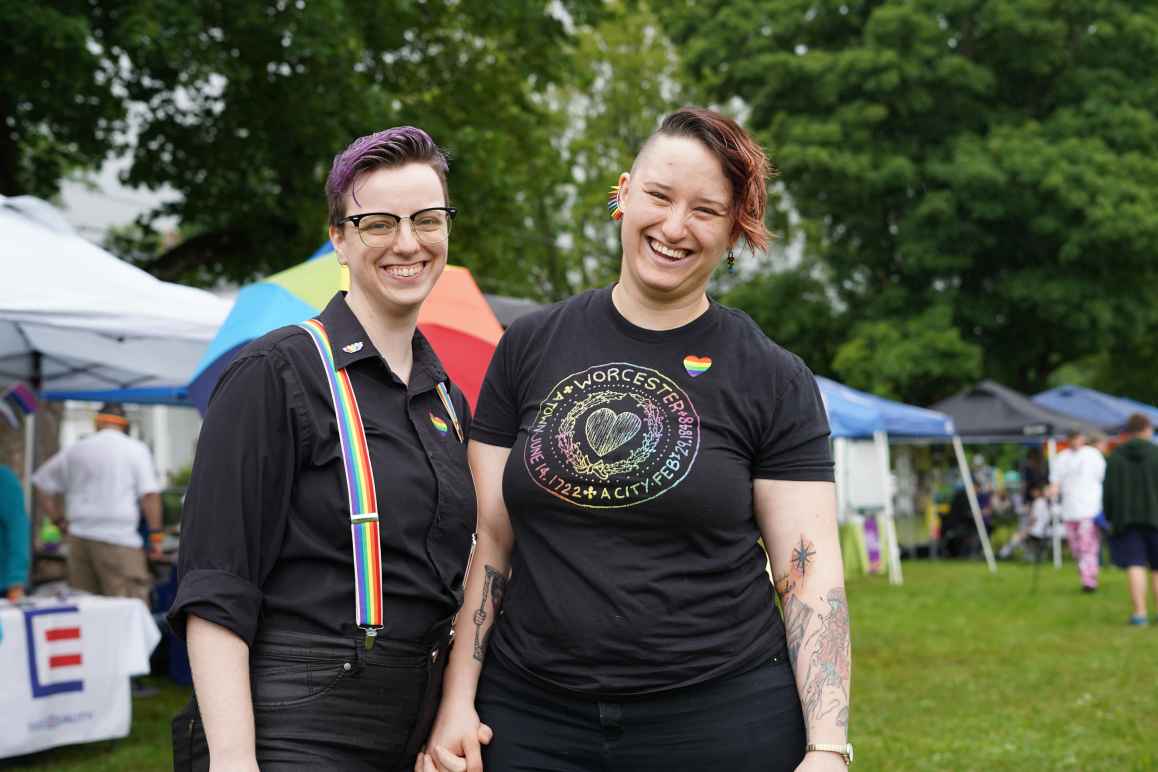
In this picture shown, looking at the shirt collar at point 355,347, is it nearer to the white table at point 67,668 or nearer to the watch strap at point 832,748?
the watch strap at point 832,748

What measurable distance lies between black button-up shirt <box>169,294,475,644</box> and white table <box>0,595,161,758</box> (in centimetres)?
564

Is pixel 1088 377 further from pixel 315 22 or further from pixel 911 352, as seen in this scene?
pixel 315 22

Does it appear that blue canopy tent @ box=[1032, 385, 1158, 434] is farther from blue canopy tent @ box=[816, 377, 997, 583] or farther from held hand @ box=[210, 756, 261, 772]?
held hand @ box=[210, 756, 261, 772]

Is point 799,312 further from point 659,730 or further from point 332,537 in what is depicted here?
point 332,537

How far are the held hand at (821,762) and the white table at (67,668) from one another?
5.94 m

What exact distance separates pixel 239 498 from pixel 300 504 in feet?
0.34

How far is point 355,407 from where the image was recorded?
2221mm

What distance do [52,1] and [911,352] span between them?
688 inches

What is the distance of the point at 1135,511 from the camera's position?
40.9 feet

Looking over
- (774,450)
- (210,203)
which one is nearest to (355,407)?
(774,450)

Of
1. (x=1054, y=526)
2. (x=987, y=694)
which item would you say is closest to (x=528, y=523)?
(x=987, y=694)

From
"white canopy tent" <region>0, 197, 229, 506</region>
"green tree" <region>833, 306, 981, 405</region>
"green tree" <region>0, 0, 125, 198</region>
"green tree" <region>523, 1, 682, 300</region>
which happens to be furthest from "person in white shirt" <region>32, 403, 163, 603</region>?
"green tree" <region>523, 1, 682, 300</region>

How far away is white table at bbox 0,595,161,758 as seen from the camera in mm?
7160

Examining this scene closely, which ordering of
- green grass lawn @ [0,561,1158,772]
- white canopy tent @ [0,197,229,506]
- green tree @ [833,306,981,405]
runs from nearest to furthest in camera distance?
white canopy tent @ [0,197,229,506] → green grass lawn @ [0,561,1158,772] → green tree @ [833,306,981,405]
